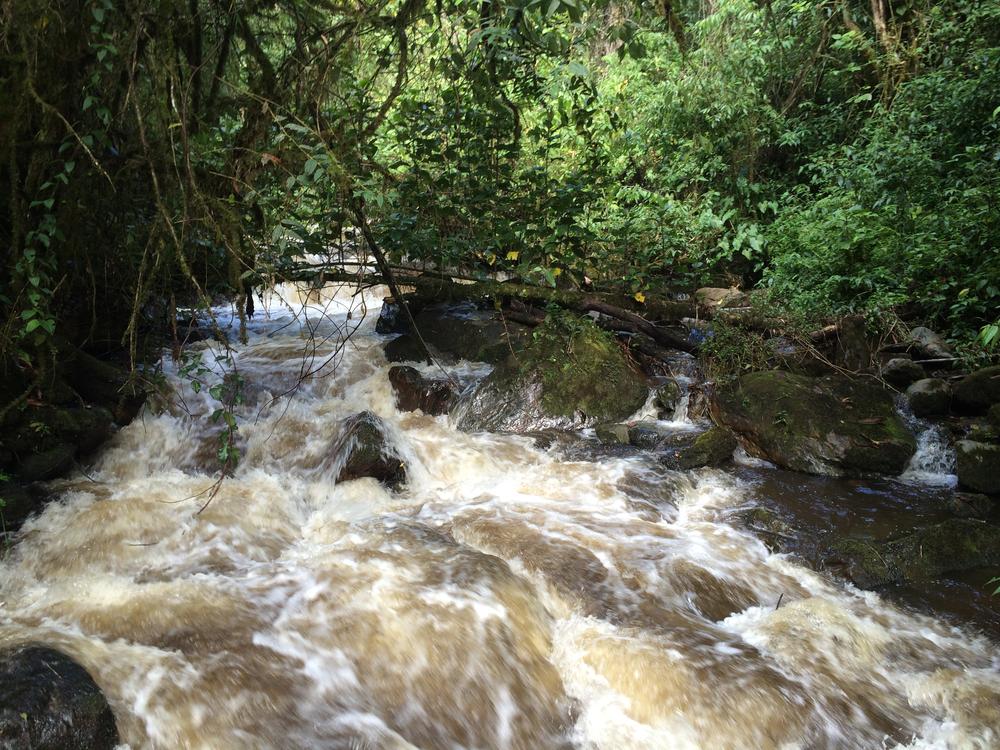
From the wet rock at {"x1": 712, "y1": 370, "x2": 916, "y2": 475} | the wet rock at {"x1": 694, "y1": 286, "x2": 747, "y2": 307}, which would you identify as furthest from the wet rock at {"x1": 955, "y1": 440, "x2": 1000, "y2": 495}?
the wet rock at {"x1": 694, "y1": 286, "x2": 747, "y2": 307}

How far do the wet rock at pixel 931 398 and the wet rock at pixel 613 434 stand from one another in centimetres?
248

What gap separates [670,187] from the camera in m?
10.1

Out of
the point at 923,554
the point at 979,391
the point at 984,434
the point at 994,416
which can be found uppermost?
the point at 979,391

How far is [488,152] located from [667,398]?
294 centimetres

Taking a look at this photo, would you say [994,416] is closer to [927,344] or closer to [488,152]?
[927,344]

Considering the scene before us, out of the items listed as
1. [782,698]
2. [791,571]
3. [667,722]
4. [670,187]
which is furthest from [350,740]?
[670,187]

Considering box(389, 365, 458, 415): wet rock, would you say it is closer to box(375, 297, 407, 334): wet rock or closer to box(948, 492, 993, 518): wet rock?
box(375, 297, 407, 334): wet rock

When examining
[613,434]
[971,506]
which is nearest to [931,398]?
[971,506]

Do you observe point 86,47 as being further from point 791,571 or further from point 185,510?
point 791,571

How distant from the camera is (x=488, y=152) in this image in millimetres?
5867

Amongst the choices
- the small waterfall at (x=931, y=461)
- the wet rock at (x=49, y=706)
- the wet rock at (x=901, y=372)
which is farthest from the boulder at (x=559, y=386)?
the wet rock at (x=49, y=706)

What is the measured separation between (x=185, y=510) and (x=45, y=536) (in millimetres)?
791

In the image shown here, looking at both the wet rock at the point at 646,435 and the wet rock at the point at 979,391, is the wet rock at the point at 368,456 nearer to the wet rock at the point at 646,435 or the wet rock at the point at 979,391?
the wet rock at the point at 646,435

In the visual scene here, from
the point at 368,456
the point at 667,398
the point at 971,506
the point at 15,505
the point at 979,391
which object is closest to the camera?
the point at 15,505
